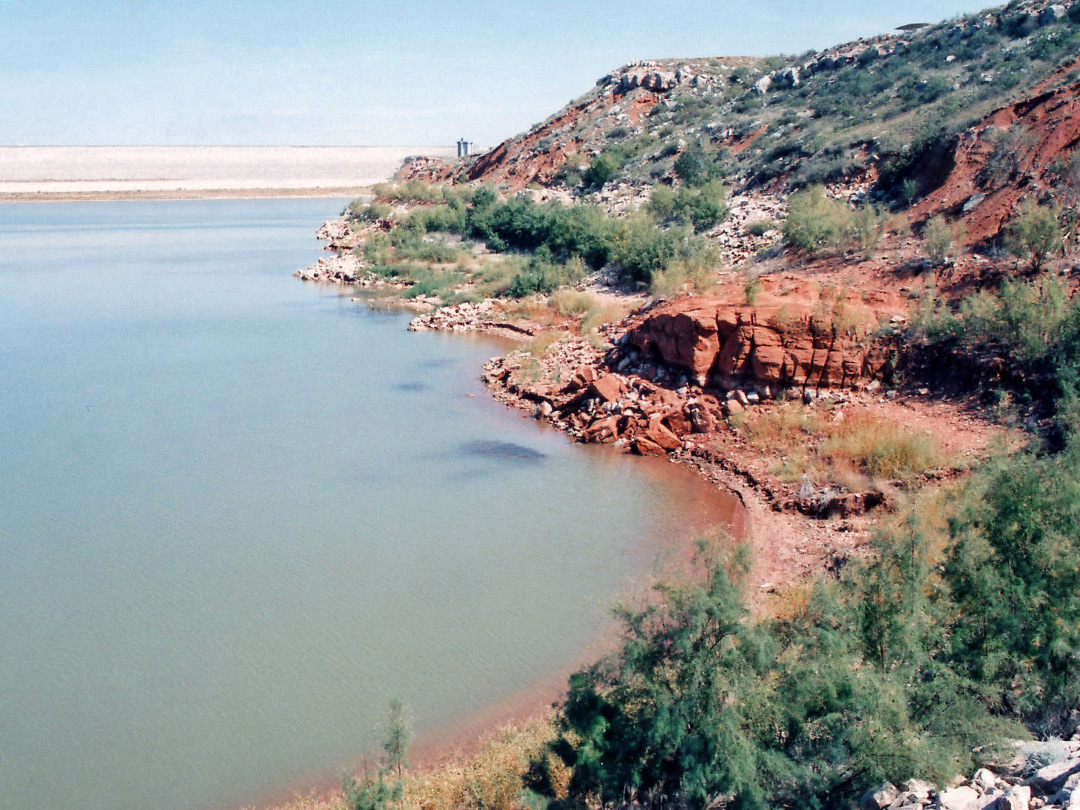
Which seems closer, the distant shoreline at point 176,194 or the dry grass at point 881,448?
the dry grass at point 881,448

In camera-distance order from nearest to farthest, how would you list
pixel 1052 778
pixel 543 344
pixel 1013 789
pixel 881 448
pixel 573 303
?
pixel 1013 789 → pixel 1052 778 → pixel 881 448 → pixel 543 344 → pixel 573 303

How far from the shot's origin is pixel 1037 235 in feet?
45.6

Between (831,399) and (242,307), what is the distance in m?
19.3

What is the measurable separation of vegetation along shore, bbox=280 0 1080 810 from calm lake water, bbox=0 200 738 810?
1035 millimetres

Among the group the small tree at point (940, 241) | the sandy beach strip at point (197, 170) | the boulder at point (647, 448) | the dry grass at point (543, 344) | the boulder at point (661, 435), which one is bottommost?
the boulder at point (647, 448)

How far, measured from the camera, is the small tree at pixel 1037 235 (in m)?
13.8

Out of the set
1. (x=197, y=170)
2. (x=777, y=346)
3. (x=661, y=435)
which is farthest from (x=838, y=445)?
(x=197, y=170)

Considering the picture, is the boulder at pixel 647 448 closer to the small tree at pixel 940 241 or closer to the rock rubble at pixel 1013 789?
the small tree at pixel 940 241

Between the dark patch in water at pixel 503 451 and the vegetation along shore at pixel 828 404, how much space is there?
3.62 ft

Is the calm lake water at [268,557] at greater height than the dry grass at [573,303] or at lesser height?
lesser

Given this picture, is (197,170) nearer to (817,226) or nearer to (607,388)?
(817,226)

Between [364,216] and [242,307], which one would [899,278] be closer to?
[242,307]

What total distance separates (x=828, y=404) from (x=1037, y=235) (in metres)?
4.40

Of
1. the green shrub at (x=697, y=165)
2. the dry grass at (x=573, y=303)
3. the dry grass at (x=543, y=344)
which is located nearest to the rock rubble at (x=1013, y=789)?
the dry grass at (x=543, y=344)
